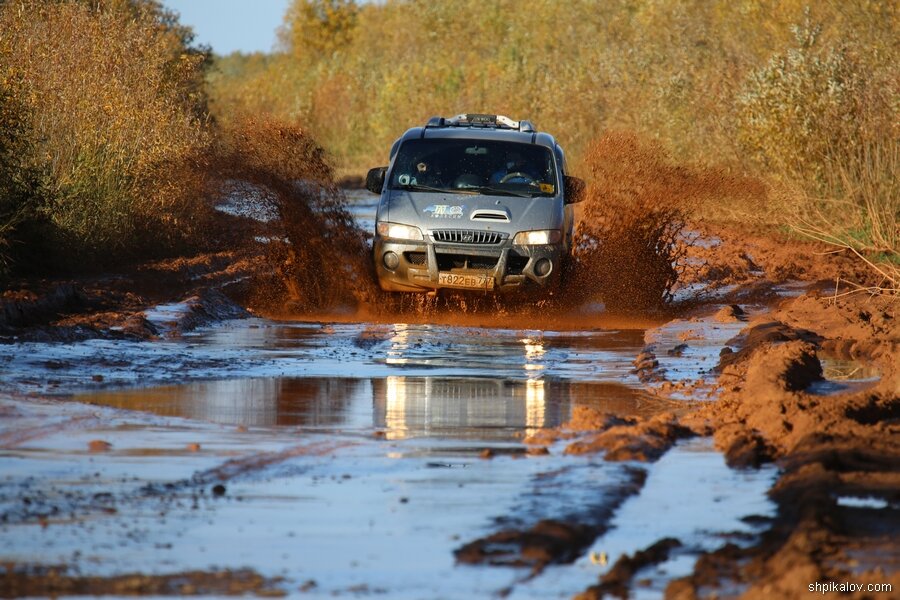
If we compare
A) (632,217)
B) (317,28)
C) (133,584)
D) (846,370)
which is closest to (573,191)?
(632,217)

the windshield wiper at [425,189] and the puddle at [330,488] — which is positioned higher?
the windshield wiper at [425,189]

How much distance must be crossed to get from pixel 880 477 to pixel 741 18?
34291 mm

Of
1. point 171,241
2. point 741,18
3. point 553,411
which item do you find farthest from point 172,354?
point 741,18

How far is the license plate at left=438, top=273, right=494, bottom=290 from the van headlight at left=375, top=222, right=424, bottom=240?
451 mm

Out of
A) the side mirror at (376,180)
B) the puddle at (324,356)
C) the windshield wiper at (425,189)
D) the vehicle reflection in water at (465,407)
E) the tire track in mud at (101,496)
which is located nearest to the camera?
the tire track in mud at (101,496)

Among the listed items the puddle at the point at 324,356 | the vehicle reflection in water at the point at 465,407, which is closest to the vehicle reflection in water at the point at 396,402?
the vehicle reflection in water at the point at 465,407

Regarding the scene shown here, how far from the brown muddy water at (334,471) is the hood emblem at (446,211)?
2479 millimetres

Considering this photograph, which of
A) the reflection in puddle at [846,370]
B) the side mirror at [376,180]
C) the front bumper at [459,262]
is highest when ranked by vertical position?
the side mirror at [376,180]

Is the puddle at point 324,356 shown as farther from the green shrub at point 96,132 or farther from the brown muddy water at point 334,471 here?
the green shrub at point 96,132

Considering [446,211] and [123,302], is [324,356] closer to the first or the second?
[446,211]

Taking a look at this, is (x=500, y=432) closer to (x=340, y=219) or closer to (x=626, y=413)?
(x=626, y=413)

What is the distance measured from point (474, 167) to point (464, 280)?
1378 millimetres

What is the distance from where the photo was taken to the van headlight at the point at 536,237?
14.4 metres

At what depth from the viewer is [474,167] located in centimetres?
1509
